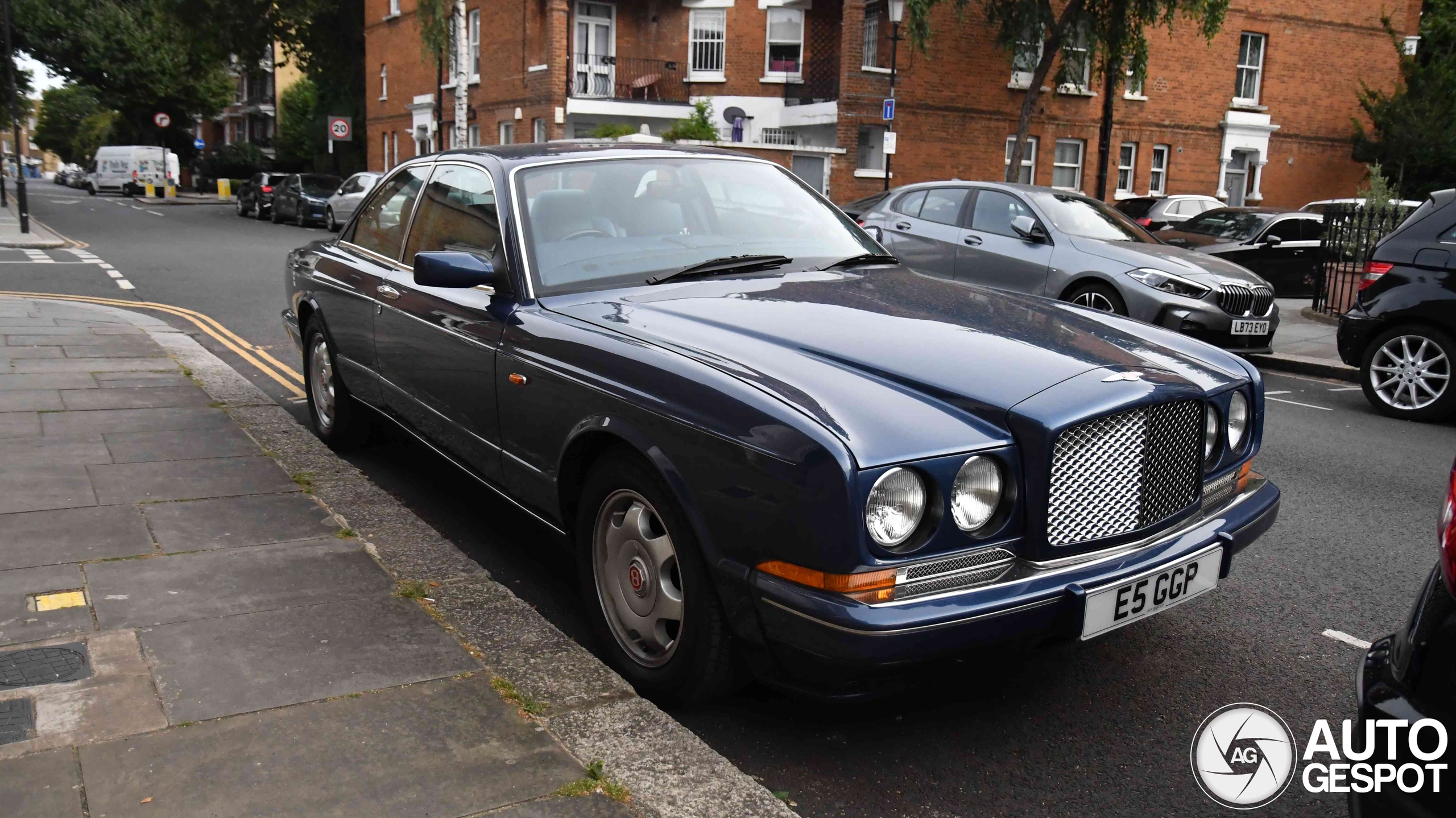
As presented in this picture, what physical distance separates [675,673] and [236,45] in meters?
49.1

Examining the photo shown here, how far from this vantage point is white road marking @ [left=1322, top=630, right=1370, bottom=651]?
3.95 meters

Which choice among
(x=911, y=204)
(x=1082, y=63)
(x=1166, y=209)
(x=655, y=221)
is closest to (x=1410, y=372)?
→ (x=911, y=204)

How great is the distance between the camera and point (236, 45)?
45656 millimetres

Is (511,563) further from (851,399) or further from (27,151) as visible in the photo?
(27,151)

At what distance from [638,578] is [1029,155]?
99.5ft

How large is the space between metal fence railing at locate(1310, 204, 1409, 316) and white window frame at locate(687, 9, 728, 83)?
73.7 ft

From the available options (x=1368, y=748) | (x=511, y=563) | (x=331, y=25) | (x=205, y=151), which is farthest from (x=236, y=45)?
(x=1368, y=748)

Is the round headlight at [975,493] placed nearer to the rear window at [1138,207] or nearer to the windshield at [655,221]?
the windshield at [655,221]

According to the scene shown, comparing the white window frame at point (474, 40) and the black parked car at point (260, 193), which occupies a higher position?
the white window frame at point (474, 40)

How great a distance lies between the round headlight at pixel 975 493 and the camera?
2832 mm

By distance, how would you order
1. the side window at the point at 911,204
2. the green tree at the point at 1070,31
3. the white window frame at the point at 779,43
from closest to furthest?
the side window at the point at 911,204
the green tree at the point at 1070,31
the white window frame at the point at 779,43

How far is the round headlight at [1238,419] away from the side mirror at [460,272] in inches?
98.2

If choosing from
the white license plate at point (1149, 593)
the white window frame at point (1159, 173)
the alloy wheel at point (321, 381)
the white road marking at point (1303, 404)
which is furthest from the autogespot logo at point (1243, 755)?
the white window frame at point (1159, 173)

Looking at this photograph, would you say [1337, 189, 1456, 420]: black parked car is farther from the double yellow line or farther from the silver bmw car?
the double yellow line
